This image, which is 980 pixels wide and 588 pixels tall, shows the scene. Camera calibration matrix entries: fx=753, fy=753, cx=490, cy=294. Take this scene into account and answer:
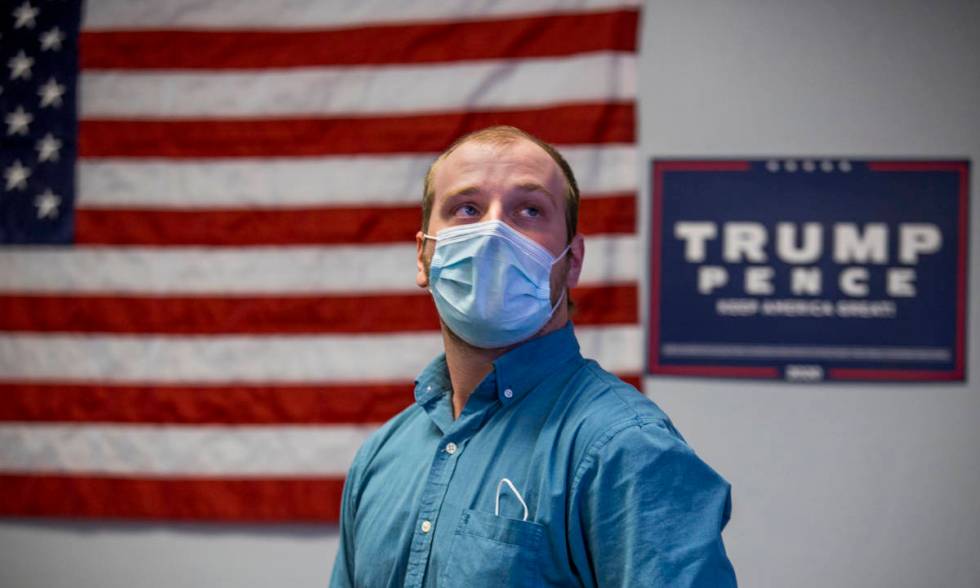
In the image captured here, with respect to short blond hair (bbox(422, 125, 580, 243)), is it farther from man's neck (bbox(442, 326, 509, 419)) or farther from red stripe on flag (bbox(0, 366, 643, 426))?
red stripe on flag (bbox(0, 366, 643, 426))

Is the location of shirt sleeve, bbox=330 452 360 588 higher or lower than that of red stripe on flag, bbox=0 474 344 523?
higher

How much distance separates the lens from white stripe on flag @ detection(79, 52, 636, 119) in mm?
2076

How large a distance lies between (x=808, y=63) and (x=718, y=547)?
1.62 metres

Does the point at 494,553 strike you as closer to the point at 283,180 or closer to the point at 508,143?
the point at 508,143

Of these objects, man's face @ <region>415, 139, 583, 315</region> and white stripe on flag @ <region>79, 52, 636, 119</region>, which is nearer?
A: man's face @ <region>415, 139, 583, 315</region>

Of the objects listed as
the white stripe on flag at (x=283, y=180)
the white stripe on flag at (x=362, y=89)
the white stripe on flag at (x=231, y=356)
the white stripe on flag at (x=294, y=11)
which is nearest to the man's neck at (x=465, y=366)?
the white stripe on flag at (x=231, y=356)

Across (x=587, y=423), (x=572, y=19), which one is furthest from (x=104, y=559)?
(x=572, y=19)

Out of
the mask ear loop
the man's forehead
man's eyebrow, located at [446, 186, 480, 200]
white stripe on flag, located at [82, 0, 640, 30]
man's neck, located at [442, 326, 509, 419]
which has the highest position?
white stripe on flag, located at [82, 0, 640, 30]

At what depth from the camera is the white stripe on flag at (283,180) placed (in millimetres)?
2070

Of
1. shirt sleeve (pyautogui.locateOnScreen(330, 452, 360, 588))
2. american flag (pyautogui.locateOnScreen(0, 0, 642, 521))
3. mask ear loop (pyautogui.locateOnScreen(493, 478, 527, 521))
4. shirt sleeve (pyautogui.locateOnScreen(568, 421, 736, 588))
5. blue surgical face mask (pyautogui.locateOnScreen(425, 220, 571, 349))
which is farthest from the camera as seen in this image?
american flag (pyautogui.locateOnScreen(0, 0, 642, 521))

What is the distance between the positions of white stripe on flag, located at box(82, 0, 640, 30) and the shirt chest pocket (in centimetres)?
158

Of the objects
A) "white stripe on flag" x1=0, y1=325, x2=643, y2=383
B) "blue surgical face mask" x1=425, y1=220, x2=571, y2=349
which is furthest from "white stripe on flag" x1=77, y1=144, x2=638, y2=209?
"blue surgical face mask" x1=425, y1=220, x2=571, y2=349

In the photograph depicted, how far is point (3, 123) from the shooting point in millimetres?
2281

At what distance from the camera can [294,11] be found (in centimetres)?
220
